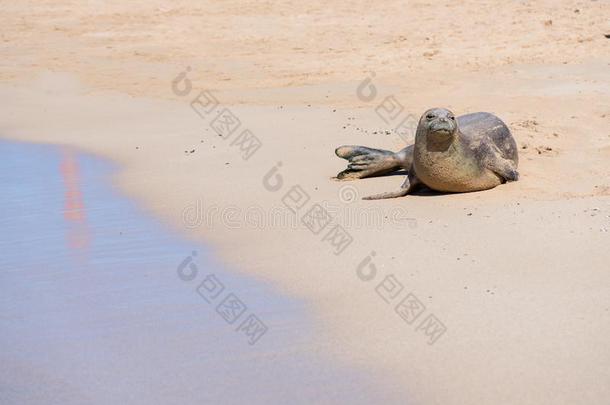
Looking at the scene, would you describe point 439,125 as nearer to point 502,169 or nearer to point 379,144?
point 502,169

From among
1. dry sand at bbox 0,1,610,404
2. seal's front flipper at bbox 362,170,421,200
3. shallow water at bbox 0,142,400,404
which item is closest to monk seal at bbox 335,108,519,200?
seal's front flipper at bbox 362,170,421,200

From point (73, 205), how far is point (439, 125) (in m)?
2.86

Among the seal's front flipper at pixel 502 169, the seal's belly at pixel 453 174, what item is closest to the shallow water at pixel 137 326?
the seal's belly at pixel 453 174

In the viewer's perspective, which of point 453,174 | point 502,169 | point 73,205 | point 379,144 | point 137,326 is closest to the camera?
point 137,326

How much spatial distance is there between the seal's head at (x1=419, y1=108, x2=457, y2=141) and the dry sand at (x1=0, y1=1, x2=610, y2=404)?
0.45 meters

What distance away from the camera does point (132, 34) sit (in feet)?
54.3

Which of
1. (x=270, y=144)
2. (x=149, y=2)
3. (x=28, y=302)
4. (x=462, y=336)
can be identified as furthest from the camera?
(x=149, y=2)

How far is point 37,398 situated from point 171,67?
35.3 ft

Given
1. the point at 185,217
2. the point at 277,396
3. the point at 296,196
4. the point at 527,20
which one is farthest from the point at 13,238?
the point at 527,20

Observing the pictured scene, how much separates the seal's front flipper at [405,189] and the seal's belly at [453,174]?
10 cm

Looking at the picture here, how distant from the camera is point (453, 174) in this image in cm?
721

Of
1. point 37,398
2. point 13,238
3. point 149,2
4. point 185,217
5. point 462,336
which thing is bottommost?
point 149,2

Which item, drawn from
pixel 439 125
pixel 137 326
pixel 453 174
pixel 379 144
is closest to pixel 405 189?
pixel 453 174

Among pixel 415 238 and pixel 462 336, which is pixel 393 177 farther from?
pixel 462 336
